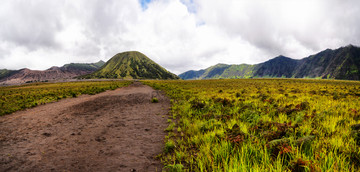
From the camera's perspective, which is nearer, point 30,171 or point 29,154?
point 30,171

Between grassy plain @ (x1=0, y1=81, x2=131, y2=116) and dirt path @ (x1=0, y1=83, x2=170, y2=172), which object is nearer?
dirt path @ (x1=0, y1=83, x2=170, y2=172)

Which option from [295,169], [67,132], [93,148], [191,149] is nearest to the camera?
[295,169]

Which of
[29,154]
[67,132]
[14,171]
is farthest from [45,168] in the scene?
[67,132]

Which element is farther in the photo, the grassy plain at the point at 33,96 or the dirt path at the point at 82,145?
the grassy plain at the point at 33,96

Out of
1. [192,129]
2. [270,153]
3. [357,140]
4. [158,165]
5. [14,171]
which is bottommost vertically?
[14,171]

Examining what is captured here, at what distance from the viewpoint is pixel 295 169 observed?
240cm

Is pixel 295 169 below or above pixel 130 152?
above

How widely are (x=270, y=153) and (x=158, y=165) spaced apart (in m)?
2.98

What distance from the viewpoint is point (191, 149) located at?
4.30 metres

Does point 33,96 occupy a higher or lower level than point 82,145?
higher

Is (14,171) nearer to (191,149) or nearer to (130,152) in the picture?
(130,152)

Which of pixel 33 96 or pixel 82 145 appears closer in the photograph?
pixel 82 145

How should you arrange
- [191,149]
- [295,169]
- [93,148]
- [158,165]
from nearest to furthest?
[295,169] < [158,165] < [191,149] < [93,148]

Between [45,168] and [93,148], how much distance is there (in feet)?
4.29
